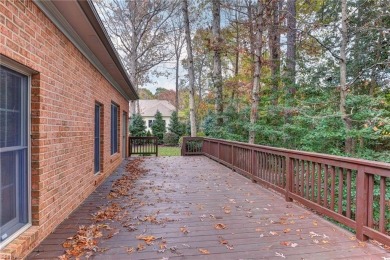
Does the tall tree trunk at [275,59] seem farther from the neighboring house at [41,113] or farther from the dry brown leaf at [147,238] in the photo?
the dry brown leaf at [147,238]

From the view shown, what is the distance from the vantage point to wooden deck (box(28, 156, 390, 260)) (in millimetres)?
2766

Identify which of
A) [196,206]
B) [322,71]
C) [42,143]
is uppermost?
[322,71]

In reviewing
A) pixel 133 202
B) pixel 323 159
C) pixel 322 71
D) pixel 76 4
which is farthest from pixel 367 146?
pixel 76 4

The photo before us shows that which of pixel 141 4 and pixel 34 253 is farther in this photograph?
pixel 141 4

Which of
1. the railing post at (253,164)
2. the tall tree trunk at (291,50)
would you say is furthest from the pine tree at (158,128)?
the railing post at (253,164)

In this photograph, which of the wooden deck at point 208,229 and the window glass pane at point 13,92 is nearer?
the window glass pane at point 13,92

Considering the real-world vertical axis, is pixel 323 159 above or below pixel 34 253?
above

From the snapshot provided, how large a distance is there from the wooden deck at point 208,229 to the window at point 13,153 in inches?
17.2

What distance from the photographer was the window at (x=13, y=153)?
2.44m

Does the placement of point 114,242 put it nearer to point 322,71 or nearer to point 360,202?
point 360,202

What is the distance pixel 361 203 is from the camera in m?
3.10

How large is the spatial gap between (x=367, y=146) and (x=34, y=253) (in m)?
8.48

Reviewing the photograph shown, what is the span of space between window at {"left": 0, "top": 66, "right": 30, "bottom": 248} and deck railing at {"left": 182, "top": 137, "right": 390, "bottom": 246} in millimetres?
3890

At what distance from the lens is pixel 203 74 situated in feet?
84.5
